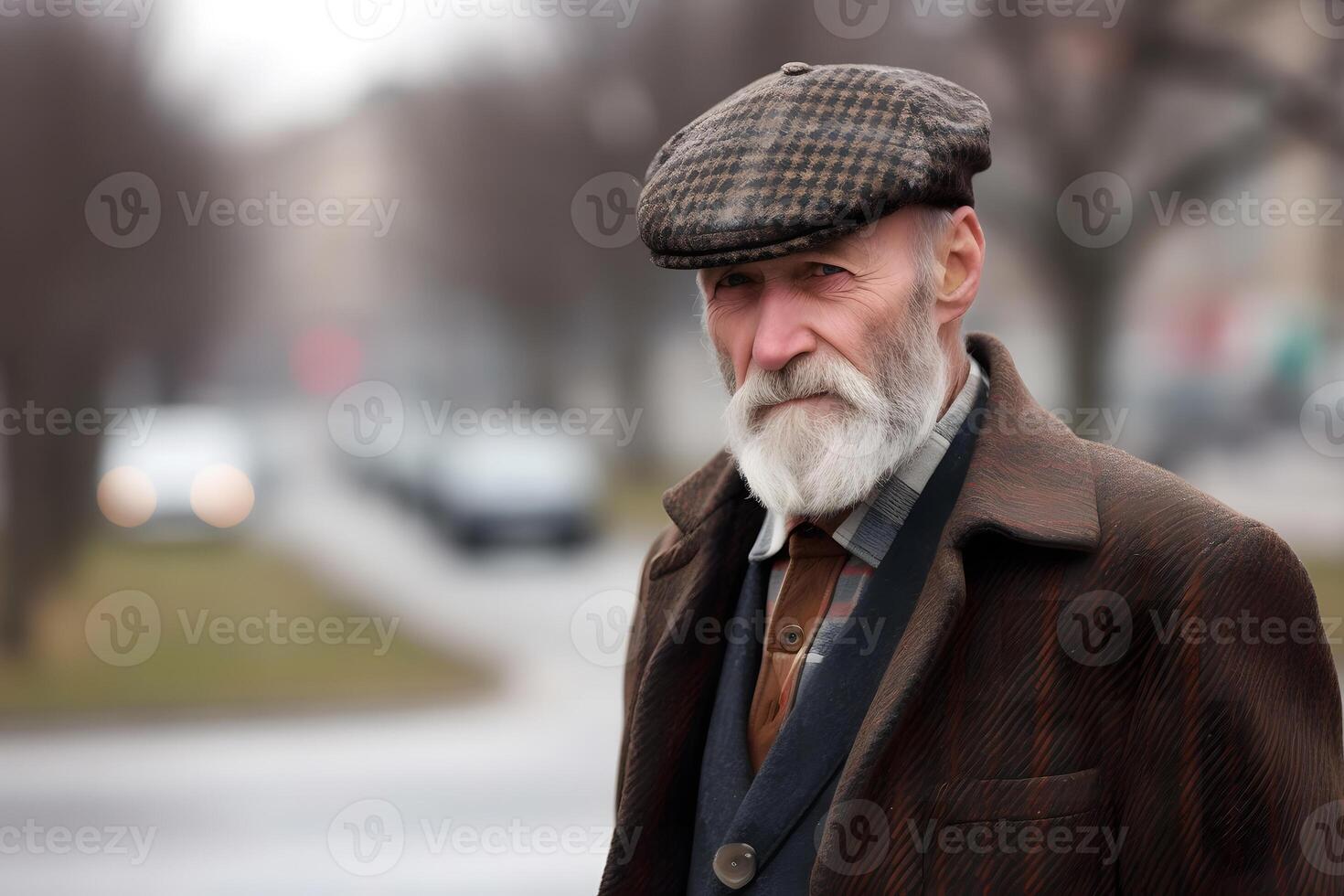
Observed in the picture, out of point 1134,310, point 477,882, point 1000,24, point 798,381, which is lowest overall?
point 477,882

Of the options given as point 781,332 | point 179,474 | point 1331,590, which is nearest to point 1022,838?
point 781,332

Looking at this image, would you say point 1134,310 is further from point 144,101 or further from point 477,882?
point 144,101

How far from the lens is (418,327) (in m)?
10.2

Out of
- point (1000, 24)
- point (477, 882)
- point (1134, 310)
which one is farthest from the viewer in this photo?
point (1134, 310)

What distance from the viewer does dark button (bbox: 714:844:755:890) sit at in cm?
177

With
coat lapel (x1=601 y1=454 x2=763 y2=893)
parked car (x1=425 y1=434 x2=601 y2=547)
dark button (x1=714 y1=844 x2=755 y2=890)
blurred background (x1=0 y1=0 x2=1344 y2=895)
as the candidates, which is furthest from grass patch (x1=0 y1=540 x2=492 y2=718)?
dark button (x1=714 y1=844 x2=755 y2=890)

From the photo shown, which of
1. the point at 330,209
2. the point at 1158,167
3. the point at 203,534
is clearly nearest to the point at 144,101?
the point at 330,209

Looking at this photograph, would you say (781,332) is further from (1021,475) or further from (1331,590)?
(1331,590)

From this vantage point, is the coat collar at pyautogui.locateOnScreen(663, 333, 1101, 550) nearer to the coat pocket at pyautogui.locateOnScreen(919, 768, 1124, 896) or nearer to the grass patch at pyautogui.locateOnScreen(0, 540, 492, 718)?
the coat pocket at pyautogui.locateOnScreen(919, 768, 1124, 896)

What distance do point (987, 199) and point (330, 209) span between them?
4.82m

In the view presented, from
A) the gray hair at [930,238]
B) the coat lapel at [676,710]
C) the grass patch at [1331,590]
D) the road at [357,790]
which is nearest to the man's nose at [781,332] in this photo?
the gray hair at [930,238]

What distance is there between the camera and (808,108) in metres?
1.82

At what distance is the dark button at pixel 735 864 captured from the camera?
1768mm

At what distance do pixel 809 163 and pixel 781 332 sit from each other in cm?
25
